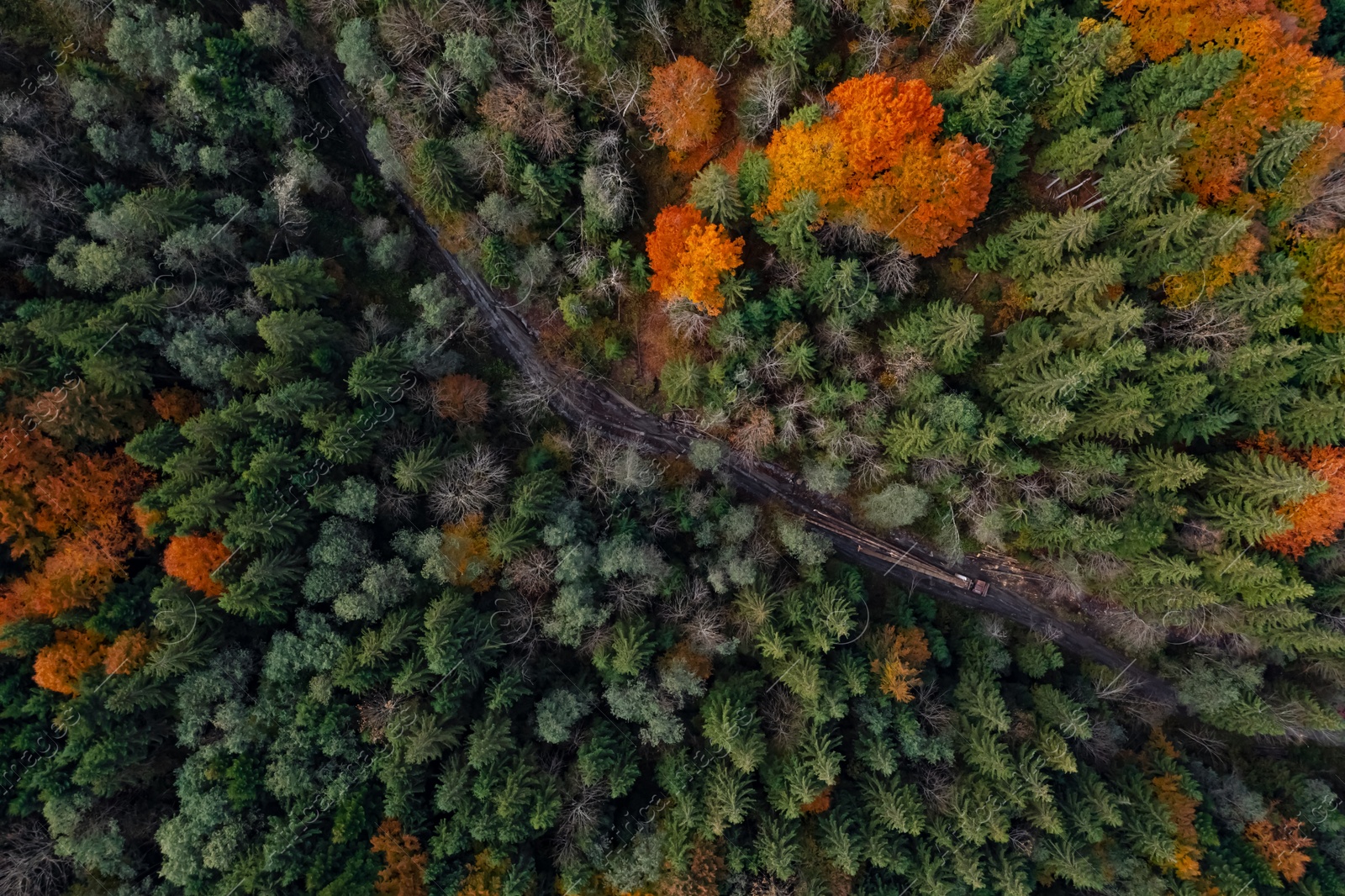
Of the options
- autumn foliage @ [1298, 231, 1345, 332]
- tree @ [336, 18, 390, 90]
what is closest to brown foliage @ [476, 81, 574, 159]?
tree @ [336, 18, 390, 90]

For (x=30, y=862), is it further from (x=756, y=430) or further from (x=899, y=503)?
(x=899, y=503)

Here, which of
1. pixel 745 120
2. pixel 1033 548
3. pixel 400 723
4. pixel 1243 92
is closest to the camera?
pixel 1243 92

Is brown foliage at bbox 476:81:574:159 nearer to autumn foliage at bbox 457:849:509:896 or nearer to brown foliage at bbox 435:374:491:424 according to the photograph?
brown foliage at bbox 435:374:491:424

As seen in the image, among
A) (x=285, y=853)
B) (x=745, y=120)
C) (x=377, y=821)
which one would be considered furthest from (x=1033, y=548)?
(x=285, y=853)

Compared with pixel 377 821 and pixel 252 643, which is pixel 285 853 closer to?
pixel 377 821

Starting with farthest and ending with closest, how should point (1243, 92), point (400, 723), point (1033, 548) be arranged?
point (1033, 548)
point (400, 723)
point (1243, 92)

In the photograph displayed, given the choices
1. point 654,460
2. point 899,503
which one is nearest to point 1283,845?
point 899,503

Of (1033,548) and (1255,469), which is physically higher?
(1255,469)

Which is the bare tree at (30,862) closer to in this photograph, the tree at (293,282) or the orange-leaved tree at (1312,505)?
the tree at (293,282)

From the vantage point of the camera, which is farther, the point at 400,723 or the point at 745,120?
the point at 745,120
